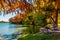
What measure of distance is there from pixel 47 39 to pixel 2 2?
3.47m

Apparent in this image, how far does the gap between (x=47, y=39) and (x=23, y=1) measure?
3.09 metres

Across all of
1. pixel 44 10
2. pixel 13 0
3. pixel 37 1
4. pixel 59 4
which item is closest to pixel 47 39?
pixel 37 1

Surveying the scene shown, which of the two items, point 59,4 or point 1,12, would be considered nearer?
point 1,12

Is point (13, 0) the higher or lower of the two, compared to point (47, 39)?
higher

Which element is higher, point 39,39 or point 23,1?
point 23,1

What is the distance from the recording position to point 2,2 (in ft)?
20.1

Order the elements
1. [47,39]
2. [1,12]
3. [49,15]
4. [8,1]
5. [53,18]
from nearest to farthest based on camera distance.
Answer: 1. [8,1]
2. [1,12]
3. [47,39]
4. [49,15]
5. [53,18]

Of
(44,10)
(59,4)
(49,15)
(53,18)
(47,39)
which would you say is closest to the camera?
(47,39)

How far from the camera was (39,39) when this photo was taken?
356 inches

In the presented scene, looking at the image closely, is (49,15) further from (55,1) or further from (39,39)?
(39,39)

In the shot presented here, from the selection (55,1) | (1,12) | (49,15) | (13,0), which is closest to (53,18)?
(49,15)

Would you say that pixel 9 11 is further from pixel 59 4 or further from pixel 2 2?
pixel 59 4

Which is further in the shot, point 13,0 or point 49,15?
point 49,15

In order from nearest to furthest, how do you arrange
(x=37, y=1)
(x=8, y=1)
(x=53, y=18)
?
1. (x=8, y=1)
2. (x=37, y=1)
3. (x=53, y=18)
